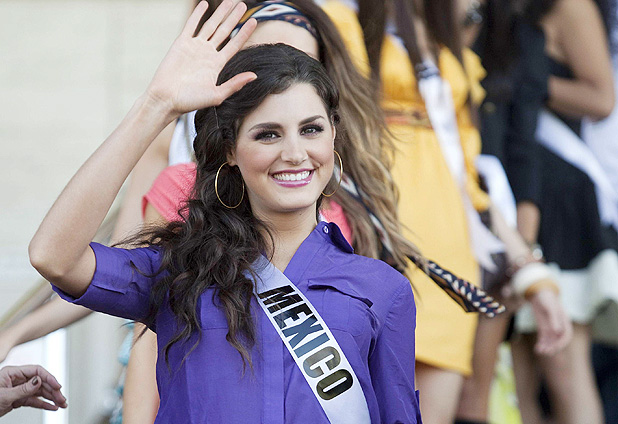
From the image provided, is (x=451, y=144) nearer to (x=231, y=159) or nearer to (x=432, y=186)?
(x=432, y=186)

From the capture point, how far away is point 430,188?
11.2 feet

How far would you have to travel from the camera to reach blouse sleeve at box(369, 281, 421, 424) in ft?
6.56

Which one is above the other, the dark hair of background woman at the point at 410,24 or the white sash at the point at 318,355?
the dark hair of background woman at the point at 410,24

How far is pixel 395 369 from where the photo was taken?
2016mm

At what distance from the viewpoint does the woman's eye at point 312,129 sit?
2093 millimetres

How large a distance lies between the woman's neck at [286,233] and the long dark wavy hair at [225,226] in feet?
0.06

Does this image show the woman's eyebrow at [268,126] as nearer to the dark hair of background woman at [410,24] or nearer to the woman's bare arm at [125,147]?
the woman's bare arm at [125,147]

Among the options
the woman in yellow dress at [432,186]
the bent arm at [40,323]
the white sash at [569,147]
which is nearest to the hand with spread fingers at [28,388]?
the bent arm at [40,323]

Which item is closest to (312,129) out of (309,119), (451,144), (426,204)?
(309,119)

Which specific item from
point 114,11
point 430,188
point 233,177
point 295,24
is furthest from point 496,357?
point 114,11

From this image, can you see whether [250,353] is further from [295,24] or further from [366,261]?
[295,24]

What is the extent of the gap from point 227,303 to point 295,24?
1.05m

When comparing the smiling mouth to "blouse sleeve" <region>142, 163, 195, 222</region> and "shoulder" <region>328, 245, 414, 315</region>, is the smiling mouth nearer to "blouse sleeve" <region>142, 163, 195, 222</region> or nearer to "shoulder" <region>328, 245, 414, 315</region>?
"shoulder" <region>328, 245, 414, 315</region>

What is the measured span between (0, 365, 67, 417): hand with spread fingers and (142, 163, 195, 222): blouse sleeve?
56 centimetres
